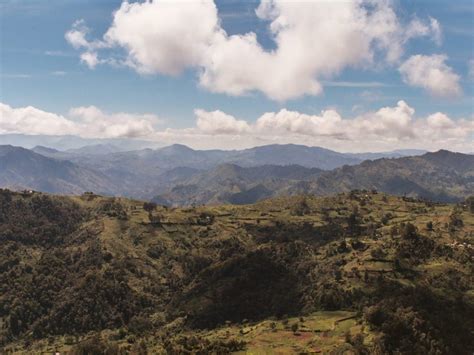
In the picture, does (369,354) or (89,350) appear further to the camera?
(89,350)

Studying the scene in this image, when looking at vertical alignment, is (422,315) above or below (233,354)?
above

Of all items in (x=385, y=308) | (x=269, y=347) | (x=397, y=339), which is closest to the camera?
(x=397, y=339)

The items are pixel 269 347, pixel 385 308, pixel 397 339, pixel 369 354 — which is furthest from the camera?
pixel 385 308

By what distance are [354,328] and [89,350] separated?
113028mm

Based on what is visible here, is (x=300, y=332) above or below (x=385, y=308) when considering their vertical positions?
below

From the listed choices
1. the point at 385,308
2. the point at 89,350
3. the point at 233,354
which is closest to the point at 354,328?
the point at 385,308

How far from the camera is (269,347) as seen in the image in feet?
579

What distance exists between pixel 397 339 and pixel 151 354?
9842 centimetres

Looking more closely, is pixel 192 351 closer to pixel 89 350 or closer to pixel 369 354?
pixel 89 350

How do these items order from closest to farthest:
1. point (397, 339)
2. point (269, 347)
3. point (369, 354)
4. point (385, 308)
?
point (369, 354)
point (397, 339)
point (269, 347)
point (385, 308)

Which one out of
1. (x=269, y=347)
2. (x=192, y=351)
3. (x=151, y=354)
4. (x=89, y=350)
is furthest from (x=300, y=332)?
(x=89, y=350)

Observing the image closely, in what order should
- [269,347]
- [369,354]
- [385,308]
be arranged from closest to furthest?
[369,354], [269,347], [385,308]

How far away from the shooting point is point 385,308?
188000mm

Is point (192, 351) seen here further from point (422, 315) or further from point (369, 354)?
point (422, 315)
